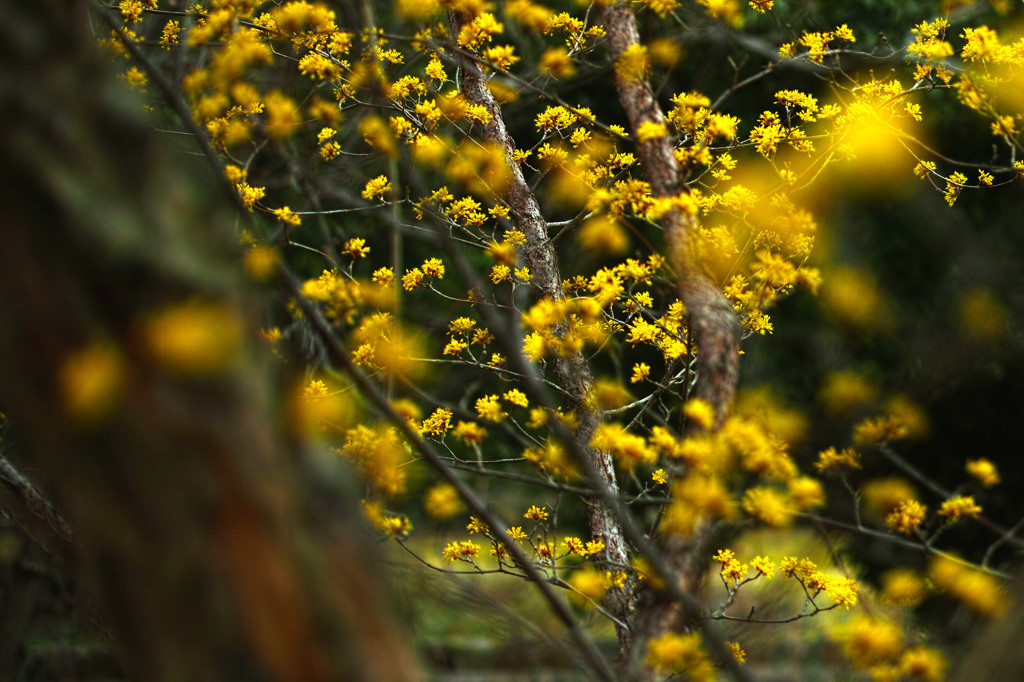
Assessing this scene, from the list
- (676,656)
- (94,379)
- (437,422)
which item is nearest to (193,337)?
(94,379)

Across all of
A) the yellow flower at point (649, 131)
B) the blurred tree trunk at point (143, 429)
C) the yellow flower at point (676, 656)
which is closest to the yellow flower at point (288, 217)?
the yellow flower at point (649, 131)

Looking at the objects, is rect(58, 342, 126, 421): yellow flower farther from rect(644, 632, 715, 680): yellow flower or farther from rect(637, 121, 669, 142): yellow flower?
rect(637, 121, 669, 142): yellow flower

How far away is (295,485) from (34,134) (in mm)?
601

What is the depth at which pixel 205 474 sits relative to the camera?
40.8 inches

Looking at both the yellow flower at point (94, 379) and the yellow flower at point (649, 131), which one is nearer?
the yellow flower at point (94, 379)

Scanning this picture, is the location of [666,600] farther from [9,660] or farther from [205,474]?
[9,660]

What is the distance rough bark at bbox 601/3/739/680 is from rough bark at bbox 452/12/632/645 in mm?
691

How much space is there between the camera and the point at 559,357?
2951mm

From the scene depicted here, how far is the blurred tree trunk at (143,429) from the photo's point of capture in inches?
40.5

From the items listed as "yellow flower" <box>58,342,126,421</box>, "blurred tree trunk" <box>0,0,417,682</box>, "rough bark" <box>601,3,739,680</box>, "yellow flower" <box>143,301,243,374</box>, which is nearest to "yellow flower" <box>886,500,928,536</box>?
"rough bark" <box>601,3,739,680</box>

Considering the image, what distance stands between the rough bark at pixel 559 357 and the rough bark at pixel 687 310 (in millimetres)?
691

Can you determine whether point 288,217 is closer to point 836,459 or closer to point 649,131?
point 649,131

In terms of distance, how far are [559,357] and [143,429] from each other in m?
2.04

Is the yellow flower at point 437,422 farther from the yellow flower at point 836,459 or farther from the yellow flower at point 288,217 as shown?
the yellow flower at point 836,459
